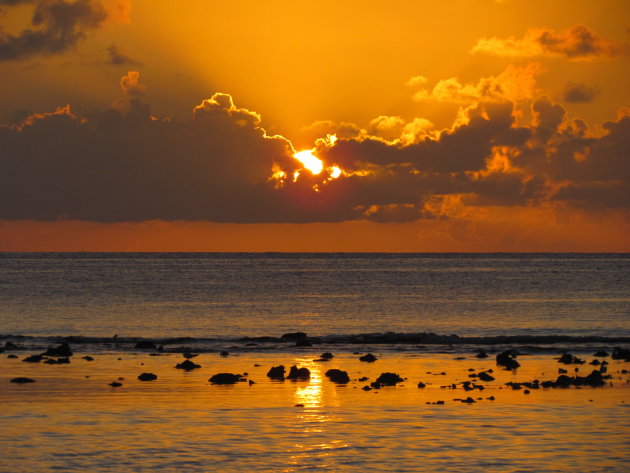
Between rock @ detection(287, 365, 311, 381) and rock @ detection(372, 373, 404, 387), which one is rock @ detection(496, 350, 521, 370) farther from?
rock @ detection(287, 365, 311, 381)

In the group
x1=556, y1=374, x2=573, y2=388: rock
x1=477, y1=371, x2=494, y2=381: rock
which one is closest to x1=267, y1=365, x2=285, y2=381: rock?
x1=477, y1=371, x2=494, y2=381: rock

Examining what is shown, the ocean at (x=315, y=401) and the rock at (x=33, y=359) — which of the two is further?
the rock at (x=33, y=359)

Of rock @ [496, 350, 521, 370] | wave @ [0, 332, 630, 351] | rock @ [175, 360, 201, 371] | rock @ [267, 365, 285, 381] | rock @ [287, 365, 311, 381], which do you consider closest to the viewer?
rock @ [287, 365, 311, 381]

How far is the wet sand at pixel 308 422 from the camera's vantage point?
2998 centimetres

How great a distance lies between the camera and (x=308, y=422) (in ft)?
119

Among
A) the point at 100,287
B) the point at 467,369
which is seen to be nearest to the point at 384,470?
the point at 467,369

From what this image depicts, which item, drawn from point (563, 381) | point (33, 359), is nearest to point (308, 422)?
point (563, 381)

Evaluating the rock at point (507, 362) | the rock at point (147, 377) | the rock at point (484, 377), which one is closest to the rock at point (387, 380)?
the rock at point (484, 377)

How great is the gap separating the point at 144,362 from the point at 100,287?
381 feet

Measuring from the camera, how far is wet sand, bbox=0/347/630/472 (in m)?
30.0

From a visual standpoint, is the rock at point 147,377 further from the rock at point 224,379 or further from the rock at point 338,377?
the rock at point 338,377

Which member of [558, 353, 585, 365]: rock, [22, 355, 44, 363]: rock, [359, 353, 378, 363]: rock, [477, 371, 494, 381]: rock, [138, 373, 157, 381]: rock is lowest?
[138, 373, 157, 381]: rock

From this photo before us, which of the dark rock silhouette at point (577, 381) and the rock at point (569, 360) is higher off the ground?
the rock at point (569, 360)

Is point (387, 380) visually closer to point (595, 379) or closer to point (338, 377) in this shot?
point (338, 377)
